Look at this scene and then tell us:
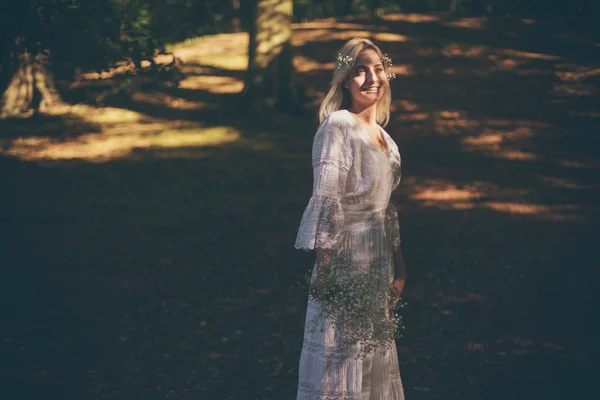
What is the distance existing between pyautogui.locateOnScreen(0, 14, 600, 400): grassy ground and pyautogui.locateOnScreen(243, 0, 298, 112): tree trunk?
61 cm

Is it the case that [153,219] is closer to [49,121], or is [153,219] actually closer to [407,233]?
[407,233]

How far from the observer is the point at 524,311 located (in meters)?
8.47

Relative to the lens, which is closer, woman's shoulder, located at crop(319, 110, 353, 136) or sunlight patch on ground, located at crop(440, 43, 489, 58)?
woman's shoulder, located at crop(319, 110, 353, 136)

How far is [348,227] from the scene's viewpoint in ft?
13.5

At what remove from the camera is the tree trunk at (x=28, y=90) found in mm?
17000

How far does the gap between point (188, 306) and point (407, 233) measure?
368 cm

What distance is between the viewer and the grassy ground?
741 centimetres

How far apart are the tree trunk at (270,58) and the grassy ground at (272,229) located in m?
0.61

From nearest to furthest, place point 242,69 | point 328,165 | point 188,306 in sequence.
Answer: point 328,165, point 188,306, point 242,69

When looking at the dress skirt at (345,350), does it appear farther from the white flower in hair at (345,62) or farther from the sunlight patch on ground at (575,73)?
the sunlight patch on ground at (575,73)

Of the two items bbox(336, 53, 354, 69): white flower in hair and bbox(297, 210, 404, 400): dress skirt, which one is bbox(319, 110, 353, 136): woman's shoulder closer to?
bbox(336, 53, 354, 69): white flower in hair

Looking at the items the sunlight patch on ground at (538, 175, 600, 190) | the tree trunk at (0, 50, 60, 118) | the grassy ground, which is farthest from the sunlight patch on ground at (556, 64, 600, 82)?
the tree trunk at (0, 50, 60, 118)

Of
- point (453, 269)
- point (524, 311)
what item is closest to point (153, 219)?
point (453, 269)

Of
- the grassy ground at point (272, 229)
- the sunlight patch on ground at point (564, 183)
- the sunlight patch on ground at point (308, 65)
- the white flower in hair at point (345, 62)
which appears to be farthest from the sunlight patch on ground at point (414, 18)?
the white flower in hair at point (345, 62)
